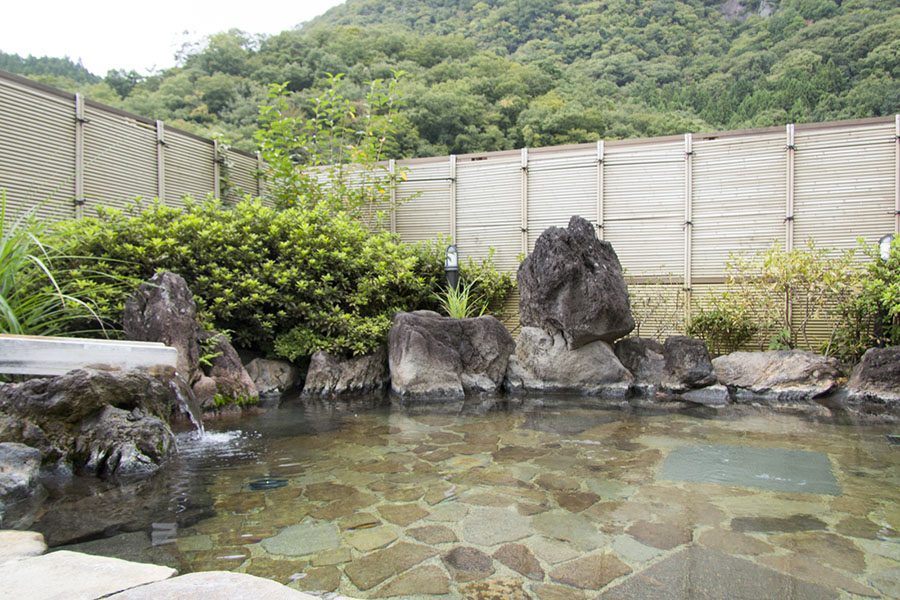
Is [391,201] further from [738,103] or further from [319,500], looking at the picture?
[738,103]

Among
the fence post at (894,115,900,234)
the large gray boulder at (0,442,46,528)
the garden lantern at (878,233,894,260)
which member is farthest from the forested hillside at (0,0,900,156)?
the large gray boulder at (0,442,46,528)

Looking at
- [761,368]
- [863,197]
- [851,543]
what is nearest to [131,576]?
[851,543]

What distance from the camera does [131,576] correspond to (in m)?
1.99

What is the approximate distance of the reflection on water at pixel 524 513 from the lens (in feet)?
7.82

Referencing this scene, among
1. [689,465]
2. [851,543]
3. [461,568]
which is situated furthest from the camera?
[689,465]

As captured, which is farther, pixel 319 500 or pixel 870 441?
pixel 870 441

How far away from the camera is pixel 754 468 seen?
13.0ft

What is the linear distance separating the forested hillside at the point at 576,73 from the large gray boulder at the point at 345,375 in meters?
12.9

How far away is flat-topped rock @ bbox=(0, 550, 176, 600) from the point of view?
1.83m

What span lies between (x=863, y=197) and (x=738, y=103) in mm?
17873

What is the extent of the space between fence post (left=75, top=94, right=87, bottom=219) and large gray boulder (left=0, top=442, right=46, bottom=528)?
495 cm

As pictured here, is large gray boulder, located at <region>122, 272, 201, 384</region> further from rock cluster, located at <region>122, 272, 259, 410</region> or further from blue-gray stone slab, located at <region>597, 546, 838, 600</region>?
blue-gray stone slab, located at <region>597, 546, 838, 600</region>

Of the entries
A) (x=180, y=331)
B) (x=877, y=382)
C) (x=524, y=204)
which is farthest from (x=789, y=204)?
(x=180, y=331)

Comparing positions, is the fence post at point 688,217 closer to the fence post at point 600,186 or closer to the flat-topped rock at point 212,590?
the fence post at point 600,186
